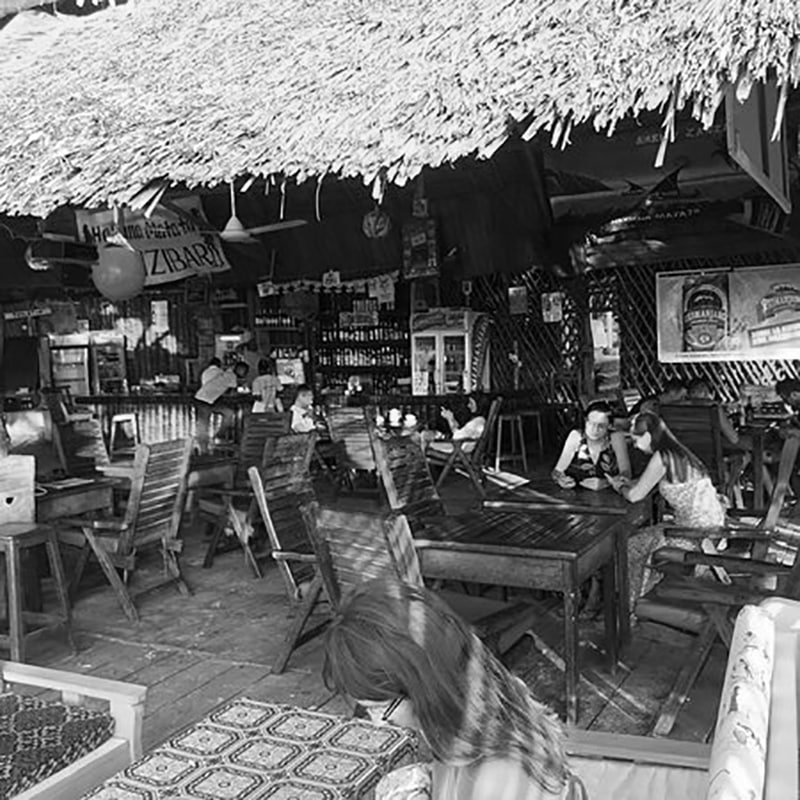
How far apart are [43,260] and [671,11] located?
6508mm

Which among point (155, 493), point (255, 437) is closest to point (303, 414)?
point (255, 437)

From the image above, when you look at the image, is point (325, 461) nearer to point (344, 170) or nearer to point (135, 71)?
point (135, 71)

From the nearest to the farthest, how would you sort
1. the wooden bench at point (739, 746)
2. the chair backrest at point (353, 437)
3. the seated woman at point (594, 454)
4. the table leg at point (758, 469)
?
the wooden bench at point (739, 746)
the seated woman at point (594, 454)
the table leg at point (758, 469)
the chair backrest at point (353, 437)

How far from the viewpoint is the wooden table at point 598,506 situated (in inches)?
137

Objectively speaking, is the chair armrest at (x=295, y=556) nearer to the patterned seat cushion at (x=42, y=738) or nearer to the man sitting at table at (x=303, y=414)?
the patterned seat cushion at (x=42, y=738)

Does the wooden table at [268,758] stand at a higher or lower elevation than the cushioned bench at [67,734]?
higher

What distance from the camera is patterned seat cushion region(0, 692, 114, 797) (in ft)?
6.65

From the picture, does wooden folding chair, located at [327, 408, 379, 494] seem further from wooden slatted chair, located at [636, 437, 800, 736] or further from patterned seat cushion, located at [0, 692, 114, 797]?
patterned seat cushion, located at [0, 692, 114, 797]

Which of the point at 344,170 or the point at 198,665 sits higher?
the point at 344,170

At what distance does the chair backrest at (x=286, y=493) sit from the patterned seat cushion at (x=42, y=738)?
147 centimetres

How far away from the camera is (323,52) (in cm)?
376

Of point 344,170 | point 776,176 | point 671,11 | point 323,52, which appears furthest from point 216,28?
point 776,176

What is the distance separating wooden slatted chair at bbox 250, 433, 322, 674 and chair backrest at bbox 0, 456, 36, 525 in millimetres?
962

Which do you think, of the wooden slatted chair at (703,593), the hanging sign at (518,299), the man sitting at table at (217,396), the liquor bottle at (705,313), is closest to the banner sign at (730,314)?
the liquor bottle at (705,313)
